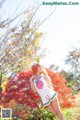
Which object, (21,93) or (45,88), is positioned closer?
(45,88)

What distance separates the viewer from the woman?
8297mm

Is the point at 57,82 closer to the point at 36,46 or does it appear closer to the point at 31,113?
the point at 31,113

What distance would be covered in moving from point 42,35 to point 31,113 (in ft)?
11.2

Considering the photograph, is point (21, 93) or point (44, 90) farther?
point (21, 93)

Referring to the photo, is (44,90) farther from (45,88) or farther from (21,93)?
(21,93)

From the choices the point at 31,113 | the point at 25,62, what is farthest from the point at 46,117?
the point at 25,62

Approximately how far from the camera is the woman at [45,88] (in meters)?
8.30

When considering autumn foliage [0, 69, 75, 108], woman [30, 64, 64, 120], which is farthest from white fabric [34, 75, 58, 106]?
autumn foliage [0, 69, 75, 108]

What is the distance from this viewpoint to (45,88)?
8.46 meters

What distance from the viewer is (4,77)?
13.1m

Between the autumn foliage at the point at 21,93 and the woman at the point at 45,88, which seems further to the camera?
the autumn foliage at the point at 21,93

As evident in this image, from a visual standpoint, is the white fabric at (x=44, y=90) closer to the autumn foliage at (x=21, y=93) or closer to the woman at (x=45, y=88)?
the woman at (x=45, y=88)

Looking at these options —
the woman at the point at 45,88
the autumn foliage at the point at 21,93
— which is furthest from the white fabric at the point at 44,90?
the autumn foliage at the point at 21,93

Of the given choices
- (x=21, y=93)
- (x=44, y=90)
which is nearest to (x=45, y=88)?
(x=44, y=90)
